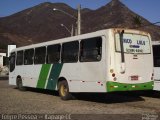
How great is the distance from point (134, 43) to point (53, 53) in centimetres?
502

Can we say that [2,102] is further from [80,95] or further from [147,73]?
[147,73]

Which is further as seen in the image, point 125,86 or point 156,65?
point 156,65

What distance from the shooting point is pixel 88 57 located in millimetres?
16328

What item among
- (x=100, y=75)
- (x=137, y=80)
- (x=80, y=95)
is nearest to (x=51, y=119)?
(x=100, y=75)

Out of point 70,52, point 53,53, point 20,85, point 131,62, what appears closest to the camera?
point 131,62

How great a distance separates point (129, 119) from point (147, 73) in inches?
179

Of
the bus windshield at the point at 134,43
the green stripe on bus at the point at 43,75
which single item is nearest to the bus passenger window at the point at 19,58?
the green stripe on bus at the point at 43,75

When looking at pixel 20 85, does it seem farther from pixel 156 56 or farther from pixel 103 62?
pixel 103 62

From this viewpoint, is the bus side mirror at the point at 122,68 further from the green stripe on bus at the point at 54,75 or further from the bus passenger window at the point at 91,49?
the green stripe on bus at the point at 54,75

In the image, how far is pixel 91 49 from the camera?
16.1 metres

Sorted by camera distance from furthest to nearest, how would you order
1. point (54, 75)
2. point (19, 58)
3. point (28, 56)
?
point (19, 58)
point (28, 56)
point (54, 75)

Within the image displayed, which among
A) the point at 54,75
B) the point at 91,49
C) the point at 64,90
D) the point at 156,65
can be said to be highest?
the point at 91,49

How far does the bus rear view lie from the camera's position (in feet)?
50.1

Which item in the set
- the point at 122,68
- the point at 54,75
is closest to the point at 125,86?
the point at 122,68
